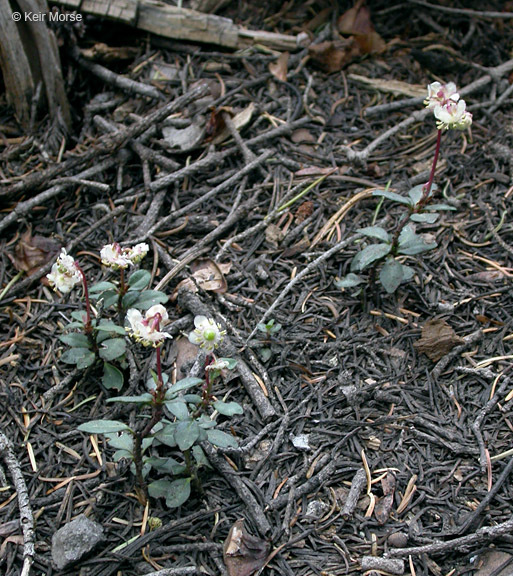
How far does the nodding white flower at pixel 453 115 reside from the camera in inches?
92.6

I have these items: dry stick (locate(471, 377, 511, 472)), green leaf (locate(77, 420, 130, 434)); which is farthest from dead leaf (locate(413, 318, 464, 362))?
green leaf (locate(77, 420, 130, 434))

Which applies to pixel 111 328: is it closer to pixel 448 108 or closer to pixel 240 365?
pixel 240 365

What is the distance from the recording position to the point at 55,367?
8.41 ft

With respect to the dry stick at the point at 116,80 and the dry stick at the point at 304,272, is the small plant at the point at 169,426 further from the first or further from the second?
the dry stick at the point at 116,80

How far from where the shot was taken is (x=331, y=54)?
3.75m

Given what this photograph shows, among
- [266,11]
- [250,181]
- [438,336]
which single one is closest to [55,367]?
[250,181]

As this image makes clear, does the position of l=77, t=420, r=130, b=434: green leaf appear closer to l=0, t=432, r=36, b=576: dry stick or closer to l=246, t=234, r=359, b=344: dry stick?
l=0, t=432, r=36, b=576: dry stick

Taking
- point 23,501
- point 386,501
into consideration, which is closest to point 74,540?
point 23,501

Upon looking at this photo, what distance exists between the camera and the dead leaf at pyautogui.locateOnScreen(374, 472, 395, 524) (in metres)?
2.13

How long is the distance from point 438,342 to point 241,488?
1.07 meters

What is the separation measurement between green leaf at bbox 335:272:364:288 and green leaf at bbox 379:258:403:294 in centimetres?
11

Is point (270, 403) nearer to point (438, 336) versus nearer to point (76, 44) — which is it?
point (438, 336)

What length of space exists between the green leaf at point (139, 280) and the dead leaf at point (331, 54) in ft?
6.74

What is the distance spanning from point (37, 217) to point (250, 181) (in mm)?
Answer: 1186
